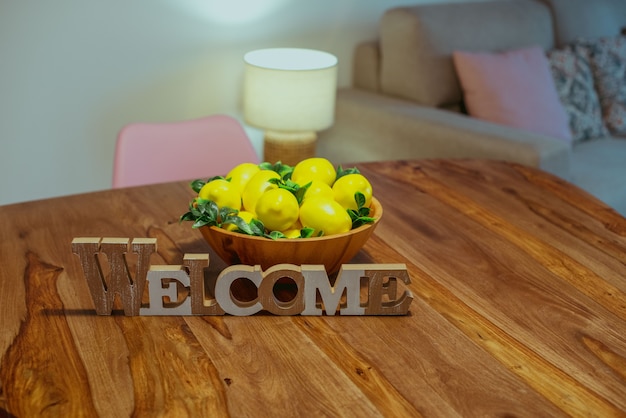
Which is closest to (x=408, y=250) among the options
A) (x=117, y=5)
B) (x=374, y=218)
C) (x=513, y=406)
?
(x=374, y=218)

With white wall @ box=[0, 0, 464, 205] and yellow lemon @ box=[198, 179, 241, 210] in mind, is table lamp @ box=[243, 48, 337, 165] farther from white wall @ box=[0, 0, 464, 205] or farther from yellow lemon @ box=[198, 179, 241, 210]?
yellow lemon @ box=[198, 179, 241, 210]

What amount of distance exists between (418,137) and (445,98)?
40 cm

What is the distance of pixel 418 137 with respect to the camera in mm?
2693

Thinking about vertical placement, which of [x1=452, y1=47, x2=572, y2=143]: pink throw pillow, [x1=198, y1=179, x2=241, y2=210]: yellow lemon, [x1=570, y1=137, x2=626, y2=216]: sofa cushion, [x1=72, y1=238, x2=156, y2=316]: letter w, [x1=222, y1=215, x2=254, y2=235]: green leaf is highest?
[x1=198, y1=179, x2=241, y2=210]: yellow lemon

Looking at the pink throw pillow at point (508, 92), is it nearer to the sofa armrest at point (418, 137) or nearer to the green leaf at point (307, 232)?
the sofa armrest at point (418, 137)

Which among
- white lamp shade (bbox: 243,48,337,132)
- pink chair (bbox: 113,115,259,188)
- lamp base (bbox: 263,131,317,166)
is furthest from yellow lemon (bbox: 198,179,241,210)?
lamp base (bbox: 263,131,317,166)

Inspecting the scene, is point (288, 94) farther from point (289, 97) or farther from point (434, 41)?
point (434, 41)

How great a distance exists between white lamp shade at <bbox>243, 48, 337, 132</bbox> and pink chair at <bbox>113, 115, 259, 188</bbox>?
1.57ft

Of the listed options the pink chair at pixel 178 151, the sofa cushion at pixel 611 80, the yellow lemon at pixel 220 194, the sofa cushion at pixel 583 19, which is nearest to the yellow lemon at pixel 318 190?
the yellow lemon at pixel 220 194

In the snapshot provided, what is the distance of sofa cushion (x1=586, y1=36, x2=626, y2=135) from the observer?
3240 millimetres

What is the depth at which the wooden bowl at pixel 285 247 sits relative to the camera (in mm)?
1142

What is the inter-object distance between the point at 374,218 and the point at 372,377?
30 centimetres

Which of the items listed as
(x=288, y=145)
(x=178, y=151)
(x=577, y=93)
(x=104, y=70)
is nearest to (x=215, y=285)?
(x=178, y=151)

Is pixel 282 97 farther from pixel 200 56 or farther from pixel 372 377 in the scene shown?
pixel 372 377
